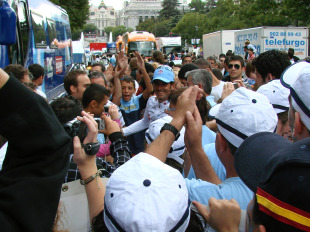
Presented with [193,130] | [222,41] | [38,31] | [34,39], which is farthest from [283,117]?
[222,41]

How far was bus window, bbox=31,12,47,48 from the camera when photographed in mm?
8562

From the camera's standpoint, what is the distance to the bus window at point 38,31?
8.56m

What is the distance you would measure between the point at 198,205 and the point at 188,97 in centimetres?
77

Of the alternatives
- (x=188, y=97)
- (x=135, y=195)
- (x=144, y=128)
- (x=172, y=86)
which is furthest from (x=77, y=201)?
(x=172, y=86)

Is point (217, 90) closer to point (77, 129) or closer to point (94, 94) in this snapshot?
point (94, 94)

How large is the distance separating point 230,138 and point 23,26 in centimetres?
678

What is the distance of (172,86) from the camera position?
14.9 feet

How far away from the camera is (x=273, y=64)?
13.6ft

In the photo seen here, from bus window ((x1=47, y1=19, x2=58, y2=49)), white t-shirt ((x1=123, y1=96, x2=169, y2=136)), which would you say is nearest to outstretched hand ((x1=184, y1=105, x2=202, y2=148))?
white t-shirt ((x1=123, y1=96, x2=169, y2=136))

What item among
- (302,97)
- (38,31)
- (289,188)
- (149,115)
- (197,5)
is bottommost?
(149,115)

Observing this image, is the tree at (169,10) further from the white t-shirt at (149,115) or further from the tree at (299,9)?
the white t-shirt at (149,115)

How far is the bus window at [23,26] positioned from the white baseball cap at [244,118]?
6.30m

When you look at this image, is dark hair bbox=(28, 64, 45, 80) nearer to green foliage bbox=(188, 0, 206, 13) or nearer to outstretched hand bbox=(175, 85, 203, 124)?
outstretched hand bbox=(175, 85, 203, 124)

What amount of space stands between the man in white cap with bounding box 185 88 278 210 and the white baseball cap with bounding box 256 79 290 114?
1024 mm
